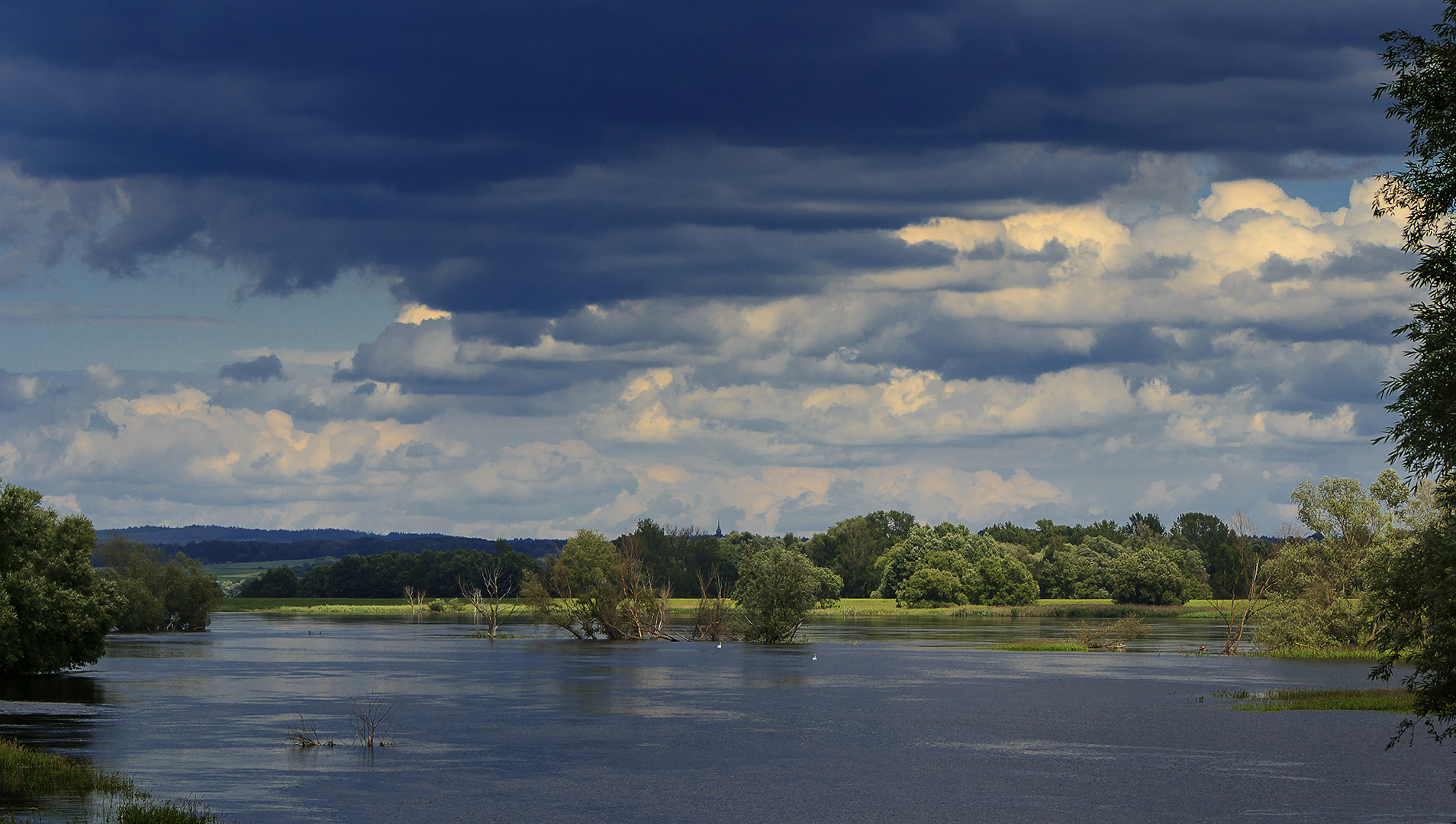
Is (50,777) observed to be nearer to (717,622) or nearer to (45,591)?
(45,591)

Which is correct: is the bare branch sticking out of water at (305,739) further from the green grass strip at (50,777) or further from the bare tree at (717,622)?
the bare tree at (717,622)

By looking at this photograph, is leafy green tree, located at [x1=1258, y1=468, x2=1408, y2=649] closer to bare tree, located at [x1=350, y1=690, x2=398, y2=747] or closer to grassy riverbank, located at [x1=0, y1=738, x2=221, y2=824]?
bare tree, located at [x1=350, y1=690, x2=398, y2=747]

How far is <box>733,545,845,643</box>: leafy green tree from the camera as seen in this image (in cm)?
12319

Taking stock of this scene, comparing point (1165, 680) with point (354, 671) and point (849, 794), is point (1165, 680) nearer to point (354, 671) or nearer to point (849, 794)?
point (849, 794)

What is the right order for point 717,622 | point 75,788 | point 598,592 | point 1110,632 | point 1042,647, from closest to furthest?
point 75,788 → point 1042,647 → point 1110,632 → point 717,622 → point 598,592

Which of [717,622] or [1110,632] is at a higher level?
[717,622]

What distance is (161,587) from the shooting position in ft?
547

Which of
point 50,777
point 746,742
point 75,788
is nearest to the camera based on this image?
point 75,788

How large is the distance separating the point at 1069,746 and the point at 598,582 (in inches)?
3556

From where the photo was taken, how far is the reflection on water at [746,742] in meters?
36.2

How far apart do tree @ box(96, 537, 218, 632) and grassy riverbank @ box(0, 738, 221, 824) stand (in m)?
133

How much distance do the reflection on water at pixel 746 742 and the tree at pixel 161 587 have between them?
2864 inches

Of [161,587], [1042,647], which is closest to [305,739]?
[1042,647]

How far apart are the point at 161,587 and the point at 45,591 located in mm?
101753
